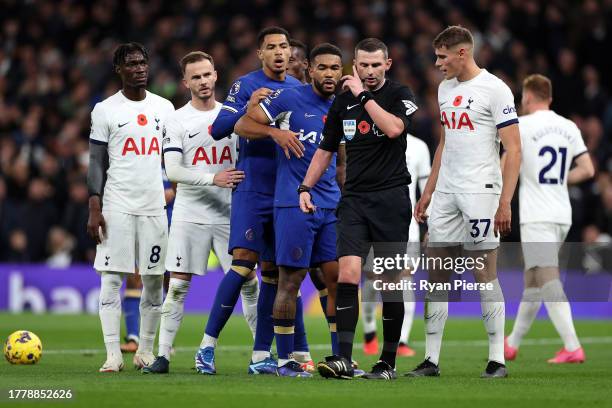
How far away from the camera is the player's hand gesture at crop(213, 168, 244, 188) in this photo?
943 cm

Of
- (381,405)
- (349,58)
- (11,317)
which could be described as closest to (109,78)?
(349,58)

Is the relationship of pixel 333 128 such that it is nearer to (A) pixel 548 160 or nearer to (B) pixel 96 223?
(B) pixel 96 223

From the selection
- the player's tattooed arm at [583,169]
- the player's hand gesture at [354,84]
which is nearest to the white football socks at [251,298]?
the player's hand gesture at [354,84]

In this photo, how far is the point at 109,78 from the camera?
2255 centimetres

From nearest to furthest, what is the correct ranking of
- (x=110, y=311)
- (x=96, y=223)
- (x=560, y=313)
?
1. (x=96, y=223)
2. (x=110, y=311)
3. (x=560, y=313)

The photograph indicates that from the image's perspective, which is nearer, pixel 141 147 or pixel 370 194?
pixel 370 194

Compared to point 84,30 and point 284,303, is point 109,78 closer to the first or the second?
point 84,30

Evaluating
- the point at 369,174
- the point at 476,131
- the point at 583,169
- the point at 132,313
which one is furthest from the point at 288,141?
the point at 132,313

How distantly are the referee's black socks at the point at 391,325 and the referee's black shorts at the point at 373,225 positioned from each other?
1.28 feet

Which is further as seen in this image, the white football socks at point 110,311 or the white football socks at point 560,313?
the white football socks at point 560,313

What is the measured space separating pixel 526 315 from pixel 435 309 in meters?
2.66

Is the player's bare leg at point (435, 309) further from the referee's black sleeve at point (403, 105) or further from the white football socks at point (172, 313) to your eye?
the white football socks at point (172, 313)

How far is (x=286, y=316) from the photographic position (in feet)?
30.0

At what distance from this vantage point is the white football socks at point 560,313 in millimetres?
11477
